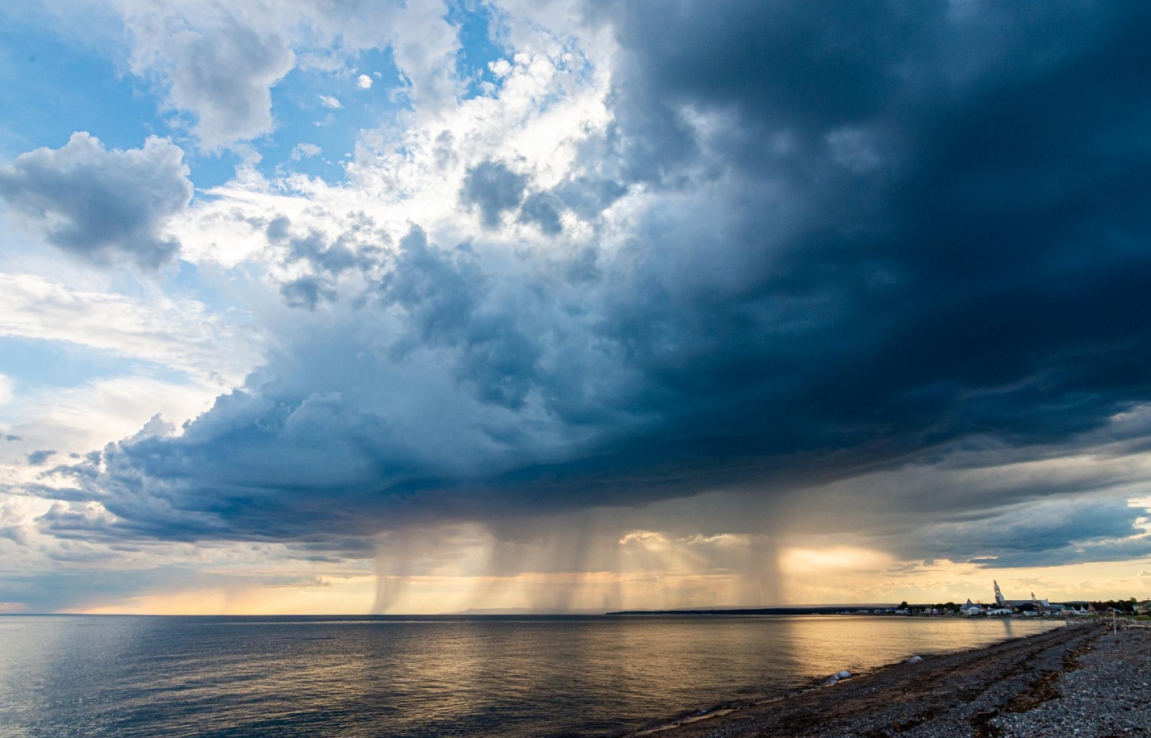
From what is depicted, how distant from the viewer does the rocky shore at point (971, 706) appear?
36656mm

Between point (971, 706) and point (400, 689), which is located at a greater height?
point (971, 706)

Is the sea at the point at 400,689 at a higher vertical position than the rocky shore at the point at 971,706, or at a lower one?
lower

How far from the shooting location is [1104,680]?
51688mm

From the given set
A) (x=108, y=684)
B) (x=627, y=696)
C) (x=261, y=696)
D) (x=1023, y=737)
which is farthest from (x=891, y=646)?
(x=108, y=684)

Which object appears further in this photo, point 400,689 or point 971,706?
point 400,689

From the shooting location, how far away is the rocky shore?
36656mm

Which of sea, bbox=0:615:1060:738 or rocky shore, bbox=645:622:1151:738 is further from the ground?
rocky shore, bbox=645:622:1151:738

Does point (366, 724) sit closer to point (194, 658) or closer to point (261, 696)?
point (261, 696)

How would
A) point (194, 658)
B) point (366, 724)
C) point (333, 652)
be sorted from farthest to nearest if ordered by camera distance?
1. point (333, 652)
2. point (194, 658)
3. point (366, 724)

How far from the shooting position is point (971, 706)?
44375 millimetres

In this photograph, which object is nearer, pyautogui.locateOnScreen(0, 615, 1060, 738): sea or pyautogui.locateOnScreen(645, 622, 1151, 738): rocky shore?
pyautogui.locateOnScreen(645, 622, 1151, 738): rocky shore

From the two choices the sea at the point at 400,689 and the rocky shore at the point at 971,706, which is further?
the sea at the point at 400,689

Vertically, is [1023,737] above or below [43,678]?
above

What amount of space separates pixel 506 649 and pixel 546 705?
8913cm
